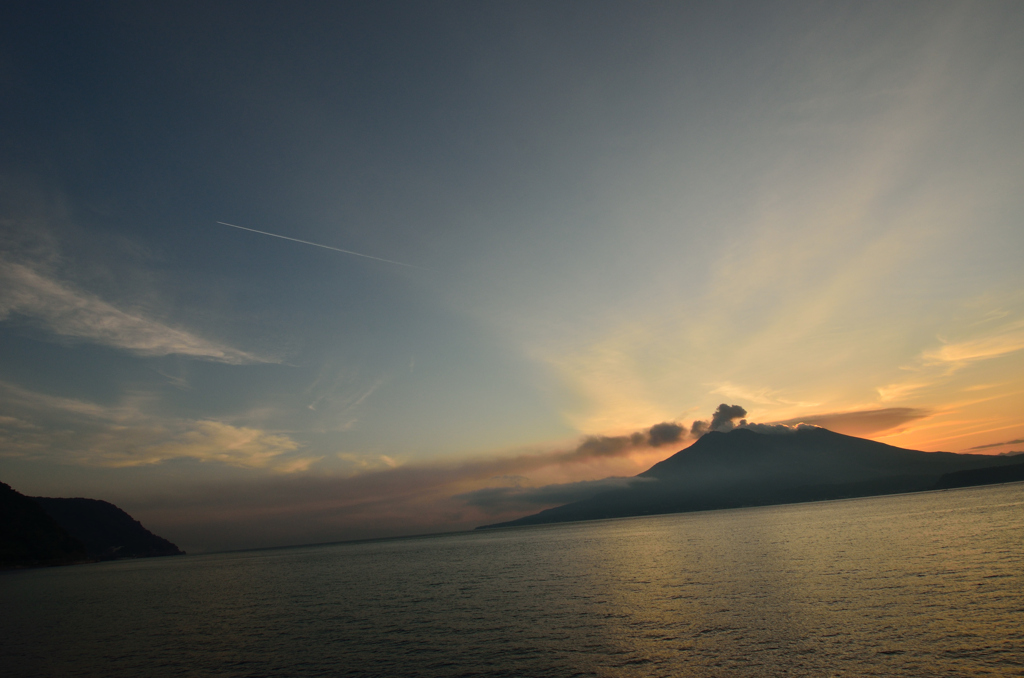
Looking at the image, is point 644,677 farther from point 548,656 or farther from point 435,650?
point 435,650

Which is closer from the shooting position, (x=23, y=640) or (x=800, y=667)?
(x=800, y=667)

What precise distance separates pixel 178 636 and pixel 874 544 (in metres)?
81.8

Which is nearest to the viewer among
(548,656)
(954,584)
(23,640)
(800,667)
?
(800,667)

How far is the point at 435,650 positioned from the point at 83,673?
23273 mm

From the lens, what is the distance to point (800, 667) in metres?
22.1

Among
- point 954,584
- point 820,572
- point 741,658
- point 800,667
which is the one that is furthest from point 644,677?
point 820,572

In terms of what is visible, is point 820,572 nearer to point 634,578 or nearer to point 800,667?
point 634,578

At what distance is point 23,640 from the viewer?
4425 cm

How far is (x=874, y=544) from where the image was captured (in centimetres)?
6394

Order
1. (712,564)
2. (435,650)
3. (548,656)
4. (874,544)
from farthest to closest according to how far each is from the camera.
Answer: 1. (874,544)
2. (712,564)
3. (435,650)
4. (548,656)

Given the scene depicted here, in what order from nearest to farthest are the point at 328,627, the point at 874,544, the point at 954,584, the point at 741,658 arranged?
the point at 741,658 < the point at 954,584 < the point at 328,627 < the point at 874,544

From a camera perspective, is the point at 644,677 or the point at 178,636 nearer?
the point at 644,677

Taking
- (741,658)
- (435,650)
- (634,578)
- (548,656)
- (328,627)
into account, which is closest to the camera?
(741,658)

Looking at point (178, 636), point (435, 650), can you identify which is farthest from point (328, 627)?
point (435, 650)
